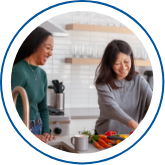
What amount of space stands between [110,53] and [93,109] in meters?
0.94

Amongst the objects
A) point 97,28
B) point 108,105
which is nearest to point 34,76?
point 108,105

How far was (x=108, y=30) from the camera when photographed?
85.2 inches

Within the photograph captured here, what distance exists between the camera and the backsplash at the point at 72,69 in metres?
2.20

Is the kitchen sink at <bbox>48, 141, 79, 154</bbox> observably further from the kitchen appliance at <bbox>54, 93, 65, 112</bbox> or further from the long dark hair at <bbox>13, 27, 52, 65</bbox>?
the kitchen appliance at <bbox>54, 93, 65, 112</bbox>

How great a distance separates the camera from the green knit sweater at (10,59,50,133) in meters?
1.02

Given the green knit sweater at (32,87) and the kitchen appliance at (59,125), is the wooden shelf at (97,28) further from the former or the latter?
the green knit sweater at (32,87)

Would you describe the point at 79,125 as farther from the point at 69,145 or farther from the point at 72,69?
the point at 69,145

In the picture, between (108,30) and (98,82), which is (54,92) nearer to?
(108,30)

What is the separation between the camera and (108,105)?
1250mm

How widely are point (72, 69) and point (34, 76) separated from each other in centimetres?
118

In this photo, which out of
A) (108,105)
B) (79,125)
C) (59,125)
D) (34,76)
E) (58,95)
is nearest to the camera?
(34,76)

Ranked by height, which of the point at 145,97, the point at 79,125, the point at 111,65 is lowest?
the point at 79,125

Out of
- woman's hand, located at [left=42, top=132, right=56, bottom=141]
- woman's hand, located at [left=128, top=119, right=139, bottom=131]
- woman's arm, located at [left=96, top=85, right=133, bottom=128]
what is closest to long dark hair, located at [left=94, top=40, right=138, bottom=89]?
woman's arm, located at [left=96, top=85, right=133, bottom=128]

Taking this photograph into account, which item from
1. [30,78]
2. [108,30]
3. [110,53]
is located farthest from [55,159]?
[108,30]
